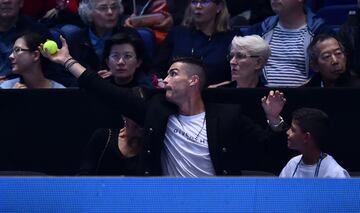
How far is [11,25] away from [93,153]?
172cm

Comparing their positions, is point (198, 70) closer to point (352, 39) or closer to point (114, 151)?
point (114, 151)

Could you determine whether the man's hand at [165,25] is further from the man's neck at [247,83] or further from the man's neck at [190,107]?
the man's neck at [190,107]

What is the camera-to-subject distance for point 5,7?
671cm

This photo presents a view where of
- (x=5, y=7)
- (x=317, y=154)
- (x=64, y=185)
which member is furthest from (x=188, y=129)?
(x=5, y=7)

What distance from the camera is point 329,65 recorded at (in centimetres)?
583

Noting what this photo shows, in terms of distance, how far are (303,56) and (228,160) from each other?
4.44ft

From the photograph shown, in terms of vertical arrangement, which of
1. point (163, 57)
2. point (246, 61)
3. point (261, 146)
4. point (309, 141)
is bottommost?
point (261, 146)

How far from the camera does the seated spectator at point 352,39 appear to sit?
243 inches

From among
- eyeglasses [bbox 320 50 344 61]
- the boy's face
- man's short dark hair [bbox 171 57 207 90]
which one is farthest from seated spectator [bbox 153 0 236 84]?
the boy's face

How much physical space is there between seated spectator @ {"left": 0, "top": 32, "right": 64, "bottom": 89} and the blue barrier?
1677 millimetres

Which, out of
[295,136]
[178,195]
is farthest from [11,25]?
[178,195]

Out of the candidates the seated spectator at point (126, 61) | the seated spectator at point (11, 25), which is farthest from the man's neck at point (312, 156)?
the seated spectator at point (11, 25)

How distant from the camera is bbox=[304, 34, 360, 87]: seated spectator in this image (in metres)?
5.81

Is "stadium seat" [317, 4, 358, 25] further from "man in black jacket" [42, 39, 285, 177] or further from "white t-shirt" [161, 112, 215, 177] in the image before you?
"white t-shirt" [161, 112, 215, 177]
